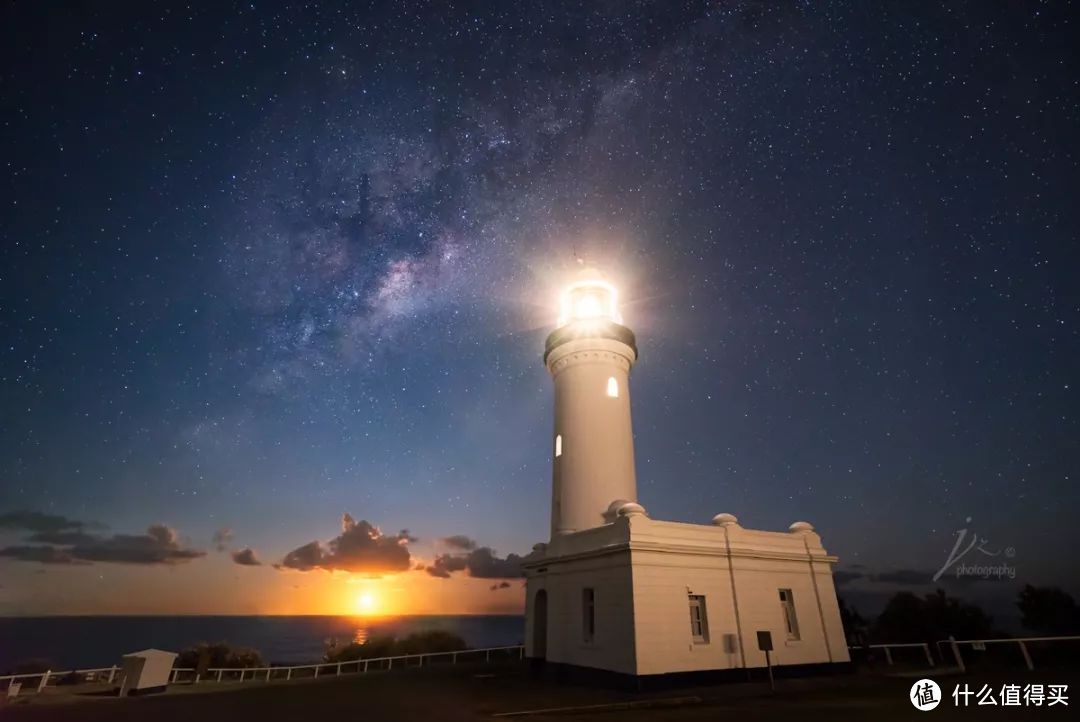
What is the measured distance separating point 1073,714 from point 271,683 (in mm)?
20693

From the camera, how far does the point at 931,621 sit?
116ft

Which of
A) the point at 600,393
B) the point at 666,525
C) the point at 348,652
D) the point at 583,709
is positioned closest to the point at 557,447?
the point at 600,393

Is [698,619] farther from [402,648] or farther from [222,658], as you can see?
[222,658]

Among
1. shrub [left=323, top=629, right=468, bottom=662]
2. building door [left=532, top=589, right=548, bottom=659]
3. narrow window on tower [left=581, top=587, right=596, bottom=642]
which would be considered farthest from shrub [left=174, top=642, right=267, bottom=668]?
narrow window on tower [left=581, top=587, right=596, bottom=642]

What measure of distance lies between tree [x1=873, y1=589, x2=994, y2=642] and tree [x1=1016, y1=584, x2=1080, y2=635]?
2.18m

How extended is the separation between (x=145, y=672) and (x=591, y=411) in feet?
51.9

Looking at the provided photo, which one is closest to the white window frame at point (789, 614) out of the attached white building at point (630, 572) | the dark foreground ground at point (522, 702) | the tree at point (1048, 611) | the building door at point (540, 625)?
the attached white building at point (630, 572)

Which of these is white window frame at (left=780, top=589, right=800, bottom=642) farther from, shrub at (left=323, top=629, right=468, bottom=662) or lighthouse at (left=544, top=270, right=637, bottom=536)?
shrub at (left=323, top=629, right=468, bottom=662)

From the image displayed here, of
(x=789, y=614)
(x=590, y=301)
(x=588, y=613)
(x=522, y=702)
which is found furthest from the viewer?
(x=590, y=301)

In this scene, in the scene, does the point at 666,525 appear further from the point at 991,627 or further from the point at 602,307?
the point at 991,627

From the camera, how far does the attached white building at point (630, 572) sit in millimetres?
14773

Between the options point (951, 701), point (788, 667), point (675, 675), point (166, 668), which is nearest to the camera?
point (951, 701)

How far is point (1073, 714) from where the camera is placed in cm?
982
